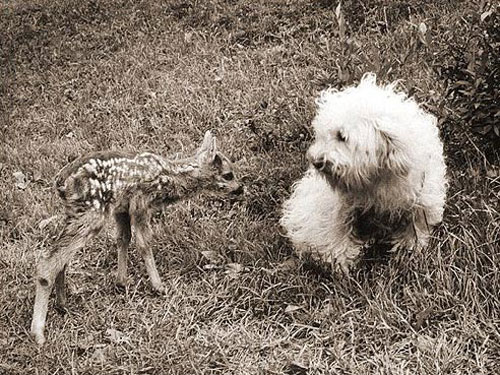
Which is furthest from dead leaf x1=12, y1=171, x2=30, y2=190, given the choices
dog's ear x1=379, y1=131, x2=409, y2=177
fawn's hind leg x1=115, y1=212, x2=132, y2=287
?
dog's ear x1=379, y1=131, x2=409, y2=177

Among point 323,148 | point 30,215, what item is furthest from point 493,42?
point 30,215

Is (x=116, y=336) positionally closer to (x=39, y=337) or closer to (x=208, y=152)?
(x=39, y=337)

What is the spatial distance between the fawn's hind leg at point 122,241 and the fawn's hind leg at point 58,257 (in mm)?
462

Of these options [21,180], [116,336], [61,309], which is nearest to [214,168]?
[116,336]

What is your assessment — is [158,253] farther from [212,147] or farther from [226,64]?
[226,64]

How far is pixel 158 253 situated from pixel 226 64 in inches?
164

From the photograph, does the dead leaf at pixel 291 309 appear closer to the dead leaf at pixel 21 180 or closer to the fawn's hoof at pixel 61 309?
the fawn's hoof at pixel 61 309

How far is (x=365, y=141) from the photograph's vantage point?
461 centimetres

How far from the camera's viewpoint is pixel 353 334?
15.4 feet

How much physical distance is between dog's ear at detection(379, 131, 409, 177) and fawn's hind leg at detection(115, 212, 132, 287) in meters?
1.94

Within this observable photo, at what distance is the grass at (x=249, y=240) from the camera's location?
466 cm

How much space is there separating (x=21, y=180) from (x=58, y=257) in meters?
3.05

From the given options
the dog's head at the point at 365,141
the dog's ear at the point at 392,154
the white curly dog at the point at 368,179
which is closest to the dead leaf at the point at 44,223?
the white curly dog at the point at 368,179

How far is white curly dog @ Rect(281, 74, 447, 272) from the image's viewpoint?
4.67 metres
